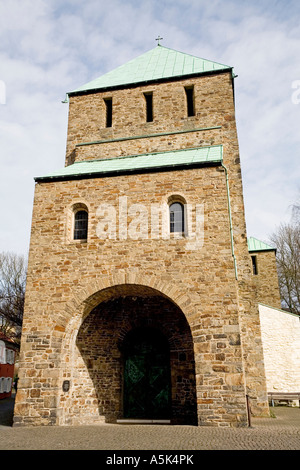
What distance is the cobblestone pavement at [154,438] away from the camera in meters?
6.87

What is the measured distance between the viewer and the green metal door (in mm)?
11926

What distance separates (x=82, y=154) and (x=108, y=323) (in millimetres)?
6211

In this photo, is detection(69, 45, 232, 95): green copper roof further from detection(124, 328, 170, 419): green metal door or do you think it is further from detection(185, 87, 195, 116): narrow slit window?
detection(124, 328, 170, 419): green metal door

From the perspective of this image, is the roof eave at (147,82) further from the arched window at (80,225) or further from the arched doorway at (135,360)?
the arched doorway at (135,360)

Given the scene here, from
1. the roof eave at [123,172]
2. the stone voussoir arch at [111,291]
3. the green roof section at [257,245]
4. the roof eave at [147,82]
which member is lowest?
the stone voussoir arch at [111,291]

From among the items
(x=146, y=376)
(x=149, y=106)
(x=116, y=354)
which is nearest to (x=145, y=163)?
(x=149, y=106)

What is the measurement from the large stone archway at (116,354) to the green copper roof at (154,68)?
854cm

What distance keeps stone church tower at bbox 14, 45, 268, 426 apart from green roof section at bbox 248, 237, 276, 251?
8437 mm

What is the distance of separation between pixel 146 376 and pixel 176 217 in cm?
518

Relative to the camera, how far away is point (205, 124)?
13.8 meters

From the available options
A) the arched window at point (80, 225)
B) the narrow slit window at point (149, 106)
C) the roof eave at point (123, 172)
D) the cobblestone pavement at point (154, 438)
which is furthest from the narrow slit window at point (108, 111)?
the cobblestone pavement at point (154, 438)

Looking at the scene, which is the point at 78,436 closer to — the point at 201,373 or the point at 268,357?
the point at 201,373

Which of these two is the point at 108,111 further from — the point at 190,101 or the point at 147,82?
the point at 190,101

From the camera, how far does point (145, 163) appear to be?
38.6 ft
